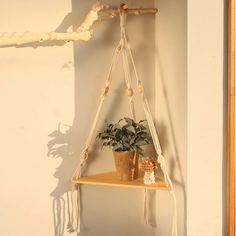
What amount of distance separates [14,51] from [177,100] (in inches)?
24.0

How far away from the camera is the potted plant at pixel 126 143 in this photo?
1265 mm

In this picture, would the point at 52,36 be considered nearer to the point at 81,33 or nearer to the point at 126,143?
the point at 81,33

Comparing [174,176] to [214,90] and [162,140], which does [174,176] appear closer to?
[162,140]

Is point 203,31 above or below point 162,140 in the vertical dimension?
above

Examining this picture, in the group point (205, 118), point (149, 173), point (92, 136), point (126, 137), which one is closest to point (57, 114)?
point (92, 136)

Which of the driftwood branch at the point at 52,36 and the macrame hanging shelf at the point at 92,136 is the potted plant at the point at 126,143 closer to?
the macrame hanging shelf at the point at 92,136

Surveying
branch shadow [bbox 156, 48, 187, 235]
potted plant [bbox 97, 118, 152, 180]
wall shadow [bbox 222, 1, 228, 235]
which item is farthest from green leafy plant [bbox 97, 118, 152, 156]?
wall shadow [bbox 222, 1, 228, 235]

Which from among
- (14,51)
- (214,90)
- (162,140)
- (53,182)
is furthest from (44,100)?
(214,90)

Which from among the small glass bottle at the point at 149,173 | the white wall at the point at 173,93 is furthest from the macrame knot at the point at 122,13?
the small glass bottle at the point at 149,173

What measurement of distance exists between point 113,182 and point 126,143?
15 cm

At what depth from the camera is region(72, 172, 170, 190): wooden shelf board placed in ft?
4.07

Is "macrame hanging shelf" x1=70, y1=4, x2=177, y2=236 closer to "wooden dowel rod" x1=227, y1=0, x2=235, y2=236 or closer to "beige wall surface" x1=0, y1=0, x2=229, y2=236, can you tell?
"beige wall surface" x1=0, y1=0, x2=229, y2=236

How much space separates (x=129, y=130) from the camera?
49.9 inches

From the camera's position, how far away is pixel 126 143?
1.26 m
